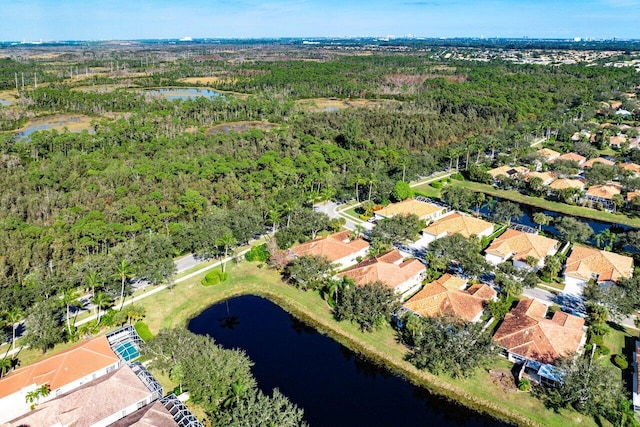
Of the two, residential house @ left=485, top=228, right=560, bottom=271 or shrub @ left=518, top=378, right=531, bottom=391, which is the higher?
residential house @ left=485, top=228, right=560, bottom=271

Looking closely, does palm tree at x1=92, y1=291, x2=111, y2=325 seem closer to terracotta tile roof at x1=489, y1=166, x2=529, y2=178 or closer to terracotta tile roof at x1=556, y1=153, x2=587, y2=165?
terracotta tile roof at x1=489, y1=166, x2=529, y2=178

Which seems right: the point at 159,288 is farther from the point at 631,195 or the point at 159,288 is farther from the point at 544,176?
the point at 631,195

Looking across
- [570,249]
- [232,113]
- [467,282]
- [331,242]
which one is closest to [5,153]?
[232,113]

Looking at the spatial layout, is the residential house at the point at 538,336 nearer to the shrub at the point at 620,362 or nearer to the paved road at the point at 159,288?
the shrub at the point at 620,362

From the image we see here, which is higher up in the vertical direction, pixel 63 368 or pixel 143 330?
pixel 63 368

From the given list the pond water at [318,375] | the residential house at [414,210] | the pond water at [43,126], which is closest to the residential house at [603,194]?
the residential house at [414,210]

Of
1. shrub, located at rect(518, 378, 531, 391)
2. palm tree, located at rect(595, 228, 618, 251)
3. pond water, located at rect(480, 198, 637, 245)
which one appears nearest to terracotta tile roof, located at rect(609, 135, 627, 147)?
pond water, located at rect(480, 198, 637, 245)

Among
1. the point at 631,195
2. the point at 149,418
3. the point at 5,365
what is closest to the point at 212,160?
the point at 5,365
